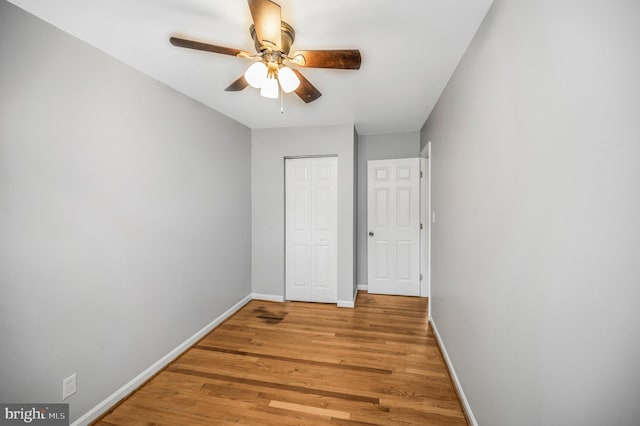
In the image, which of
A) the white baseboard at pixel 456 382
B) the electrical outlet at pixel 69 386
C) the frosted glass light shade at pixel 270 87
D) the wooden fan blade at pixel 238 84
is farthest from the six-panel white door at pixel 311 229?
the electrical outlet at pixel 69 386

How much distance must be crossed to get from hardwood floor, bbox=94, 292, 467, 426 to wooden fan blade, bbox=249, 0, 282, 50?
232 centimetres

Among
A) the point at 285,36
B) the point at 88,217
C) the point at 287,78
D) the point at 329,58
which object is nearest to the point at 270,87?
the point at 287,78

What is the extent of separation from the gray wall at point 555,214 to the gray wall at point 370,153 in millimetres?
2355

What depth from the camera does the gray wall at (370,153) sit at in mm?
4027

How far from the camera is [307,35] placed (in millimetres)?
1660

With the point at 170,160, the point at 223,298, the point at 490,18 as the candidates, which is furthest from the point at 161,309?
the point at 490,18

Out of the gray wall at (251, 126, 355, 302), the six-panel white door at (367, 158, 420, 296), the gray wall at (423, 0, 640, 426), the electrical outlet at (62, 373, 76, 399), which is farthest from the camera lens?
the six-panel white door at (367, 158, 420, 296)

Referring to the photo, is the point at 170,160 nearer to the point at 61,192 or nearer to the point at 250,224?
the point at 61,192

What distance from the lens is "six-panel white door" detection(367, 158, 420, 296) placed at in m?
3.95

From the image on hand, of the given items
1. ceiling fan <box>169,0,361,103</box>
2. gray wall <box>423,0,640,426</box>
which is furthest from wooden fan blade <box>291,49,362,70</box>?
gray wall <box>423,0,640,426</box>

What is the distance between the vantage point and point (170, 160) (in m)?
2.41

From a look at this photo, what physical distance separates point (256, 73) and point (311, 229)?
101 inches

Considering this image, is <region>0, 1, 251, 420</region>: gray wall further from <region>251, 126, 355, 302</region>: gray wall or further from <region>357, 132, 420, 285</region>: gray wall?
<region>357, 132, 420, 285</region>: gray wall

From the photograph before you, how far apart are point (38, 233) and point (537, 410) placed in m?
2.57
